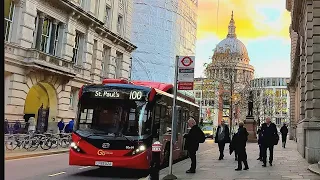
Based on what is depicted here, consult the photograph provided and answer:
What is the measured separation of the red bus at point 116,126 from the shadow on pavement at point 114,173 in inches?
24.1

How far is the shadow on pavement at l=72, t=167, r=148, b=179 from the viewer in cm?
1202

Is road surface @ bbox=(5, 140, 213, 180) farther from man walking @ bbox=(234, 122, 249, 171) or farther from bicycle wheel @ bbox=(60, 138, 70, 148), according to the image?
bicycle wheel @ bbox=(60, 138, 70, 148)

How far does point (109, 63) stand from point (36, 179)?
1077 inches

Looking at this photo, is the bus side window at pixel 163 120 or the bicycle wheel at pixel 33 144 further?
the bicycle wheel at pixel 33 144

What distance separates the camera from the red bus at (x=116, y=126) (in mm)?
11508

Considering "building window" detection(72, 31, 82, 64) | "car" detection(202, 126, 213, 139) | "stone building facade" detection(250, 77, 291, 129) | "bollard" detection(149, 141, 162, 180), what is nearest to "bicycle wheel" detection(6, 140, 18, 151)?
"bollard" detection(149, 141, 162, 180)

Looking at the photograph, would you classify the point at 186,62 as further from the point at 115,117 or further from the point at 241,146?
the point at 241,146

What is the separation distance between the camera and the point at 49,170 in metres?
12.8

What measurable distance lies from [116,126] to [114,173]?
1.90 meters

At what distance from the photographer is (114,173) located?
12.7 m

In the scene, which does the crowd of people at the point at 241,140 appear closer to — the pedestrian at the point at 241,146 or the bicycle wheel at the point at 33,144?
the pedestrian at the point at 241,146

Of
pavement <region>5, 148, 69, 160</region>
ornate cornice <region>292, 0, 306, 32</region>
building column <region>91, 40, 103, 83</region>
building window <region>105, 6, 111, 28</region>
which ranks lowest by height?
pavement <region>5, 148, 69, 160</region>

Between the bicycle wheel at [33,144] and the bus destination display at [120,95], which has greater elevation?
the bus destination display at [120,95]

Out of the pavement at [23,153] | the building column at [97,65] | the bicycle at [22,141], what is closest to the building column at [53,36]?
the building column at [97,65]
